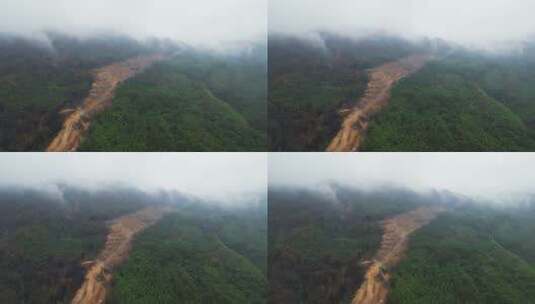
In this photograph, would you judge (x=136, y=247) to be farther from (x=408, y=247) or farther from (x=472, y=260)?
(x=472, y=260)

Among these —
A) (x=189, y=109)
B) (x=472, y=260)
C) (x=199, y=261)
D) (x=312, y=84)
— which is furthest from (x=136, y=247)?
(x=472, y=260)

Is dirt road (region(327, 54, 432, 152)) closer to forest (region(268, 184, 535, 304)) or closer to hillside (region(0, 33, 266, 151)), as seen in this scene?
forest (region(268, 184, 535, 304))

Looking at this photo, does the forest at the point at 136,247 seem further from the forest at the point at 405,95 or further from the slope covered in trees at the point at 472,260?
the slope covered in trees at the point at 472,260

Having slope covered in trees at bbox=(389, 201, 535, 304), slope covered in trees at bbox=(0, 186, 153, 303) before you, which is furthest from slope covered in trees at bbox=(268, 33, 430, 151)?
slope covered in trees at bbox=(0, 186, 153, 303)

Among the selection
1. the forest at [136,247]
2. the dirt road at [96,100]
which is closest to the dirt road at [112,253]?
the forest at [136,247]

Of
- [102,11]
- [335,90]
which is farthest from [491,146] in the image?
[102,11]

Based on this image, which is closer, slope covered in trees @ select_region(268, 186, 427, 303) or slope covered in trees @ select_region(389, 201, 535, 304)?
slope covered in trees @ select_region(389, 201, 535, 304)
